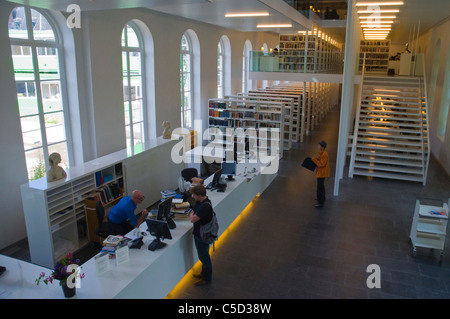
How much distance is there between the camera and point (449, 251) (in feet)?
21.3

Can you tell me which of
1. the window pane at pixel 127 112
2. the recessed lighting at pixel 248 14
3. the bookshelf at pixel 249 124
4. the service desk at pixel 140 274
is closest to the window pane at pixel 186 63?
the bookshelf at pixel 249 124

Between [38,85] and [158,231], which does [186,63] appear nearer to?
[38,85]

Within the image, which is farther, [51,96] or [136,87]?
[136,87]

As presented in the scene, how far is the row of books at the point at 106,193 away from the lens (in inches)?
264

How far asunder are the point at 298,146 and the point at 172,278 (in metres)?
10.2

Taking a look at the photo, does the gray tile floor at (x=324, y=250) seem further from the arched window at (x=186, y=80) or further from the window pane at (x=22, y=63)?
the arched window at (x=186, y=80)

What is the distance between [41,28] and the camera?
295 inches

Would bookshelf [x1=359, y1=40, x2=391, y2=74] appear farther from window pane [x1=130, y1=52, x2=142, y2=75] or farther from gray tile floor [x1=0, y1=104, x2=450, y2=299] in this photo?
window pane [x1=130, y1=52, x2=142, y2=75]

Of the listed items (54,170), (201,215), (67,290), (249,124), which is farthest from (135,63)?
(67,290)

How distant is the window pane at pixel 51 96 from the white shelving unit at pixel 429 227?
7356mm

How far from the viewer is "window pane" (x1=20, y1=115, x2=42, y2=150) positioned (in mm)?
7230

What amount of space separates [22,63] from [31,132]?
1340 millimetres

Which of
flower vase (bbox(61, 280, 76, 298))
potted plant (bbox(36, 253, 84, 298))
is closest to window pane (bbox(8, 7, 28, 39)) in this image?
potted plant (bbox(36, 253, 84, 298))

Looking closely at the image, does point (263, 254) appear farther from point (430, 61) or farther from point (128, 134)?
point (430, 61)
